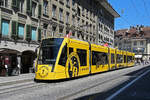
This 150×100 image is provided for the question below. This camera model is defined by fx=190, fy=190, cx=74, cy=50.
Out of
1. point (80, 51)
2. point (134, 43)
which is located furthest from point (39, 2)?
point (134, 43)

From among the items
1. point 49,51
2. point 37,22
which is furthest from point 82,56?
point 37,22

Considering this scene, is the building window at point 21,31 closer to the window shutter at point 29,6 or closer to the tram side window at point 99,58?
the window shutter at point 29,6

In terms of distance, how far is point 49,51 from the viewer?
1135 cm

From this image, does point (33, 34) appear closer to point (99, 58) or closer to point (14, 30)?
point (14, 30)

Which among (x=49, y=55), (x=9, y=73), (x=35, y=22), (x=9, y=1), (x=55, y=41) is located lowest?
(x=9, y=73)

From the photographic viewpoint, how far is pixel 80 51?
1327cm

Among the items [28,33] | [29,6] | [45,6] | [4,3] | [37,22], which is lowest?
Result: [28,33]

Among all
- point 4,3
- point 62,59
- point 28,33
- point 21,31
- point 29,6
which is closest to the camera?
point 62,59

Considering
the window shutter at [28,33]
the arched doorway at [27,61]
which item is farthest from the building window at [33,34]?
the arched doorway at [27,61]

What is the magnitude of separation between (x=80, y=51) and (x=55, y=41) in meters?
2.41

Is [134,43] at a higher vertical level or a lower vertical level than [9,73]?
higher

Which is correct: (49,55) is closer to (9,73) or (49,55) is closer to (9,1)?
(9,73)

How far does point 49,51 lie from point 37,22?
1117 centimetres

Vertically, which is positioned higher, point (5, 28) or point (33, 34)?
point (5, 28)
